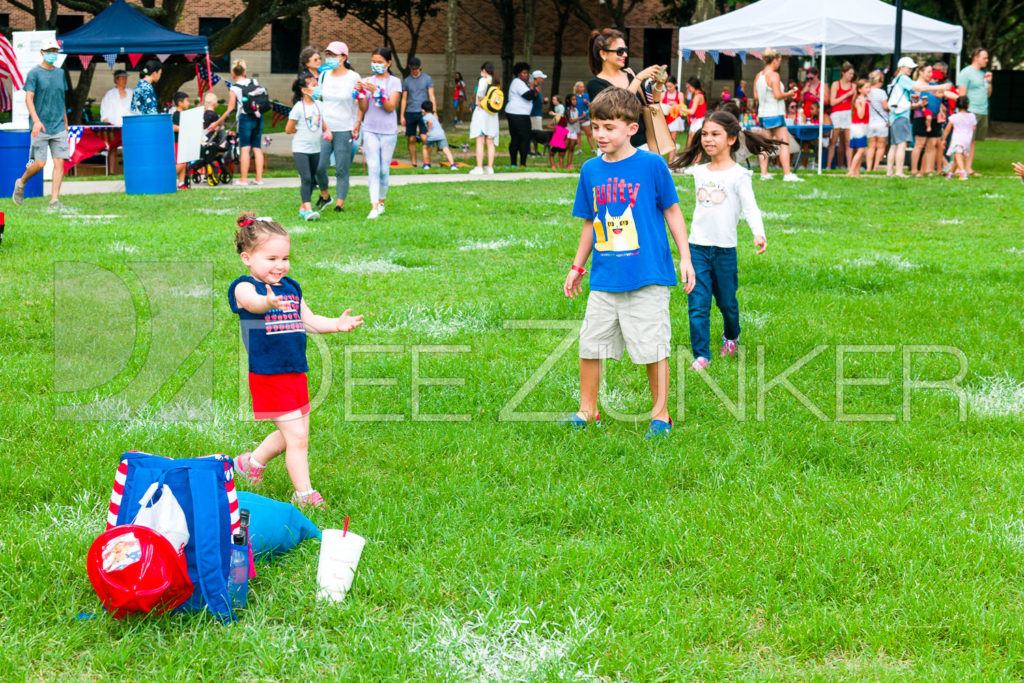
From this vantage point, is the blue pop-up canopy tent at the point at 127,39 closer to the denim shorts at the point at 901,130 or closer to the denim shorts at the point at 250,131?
the denim shorts at the point at 250,131

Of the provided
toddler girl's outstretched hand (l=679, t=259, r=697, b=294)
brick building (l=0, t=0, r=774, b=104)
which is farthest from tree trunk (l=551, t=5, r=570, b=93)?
toddler girl's outstretched hand (l=679, t=259, r=697, b=294)

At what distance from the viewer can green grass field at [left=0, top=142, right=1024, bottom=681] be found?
10.2 feet

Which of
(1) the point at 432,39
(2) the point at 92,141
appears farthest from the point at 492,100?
(1) the point at 432,39

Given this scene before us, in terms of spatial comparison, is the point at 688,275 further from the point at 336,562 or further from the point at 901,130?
the point at 901,130

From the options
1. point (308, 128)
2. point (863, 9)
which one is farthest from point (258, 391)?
point (863, 9)

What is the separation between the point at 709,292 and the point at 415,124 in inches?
591

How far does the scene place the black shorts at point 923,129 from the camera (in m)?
19.8

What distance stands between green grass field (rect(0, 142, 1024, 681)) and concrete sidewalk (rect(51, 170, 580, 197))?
7.37 m

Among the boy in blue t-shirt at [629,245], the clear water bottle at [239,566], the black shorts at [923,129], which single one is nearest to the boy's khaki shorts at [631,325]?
the boy in blue t-shirt at [629,245]

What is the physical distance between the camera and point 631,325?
16.8ft

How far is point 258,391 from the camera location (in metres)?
4.11

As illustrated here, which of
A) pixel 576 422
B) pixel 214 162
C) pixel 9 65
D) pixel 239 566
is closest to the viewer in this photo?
pixel 239 566

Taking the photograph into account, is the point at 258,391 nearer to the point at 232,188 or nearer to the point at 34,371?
the point at 34,371

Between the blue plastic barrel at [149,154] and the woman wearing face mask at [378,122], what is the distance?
4234 mm
